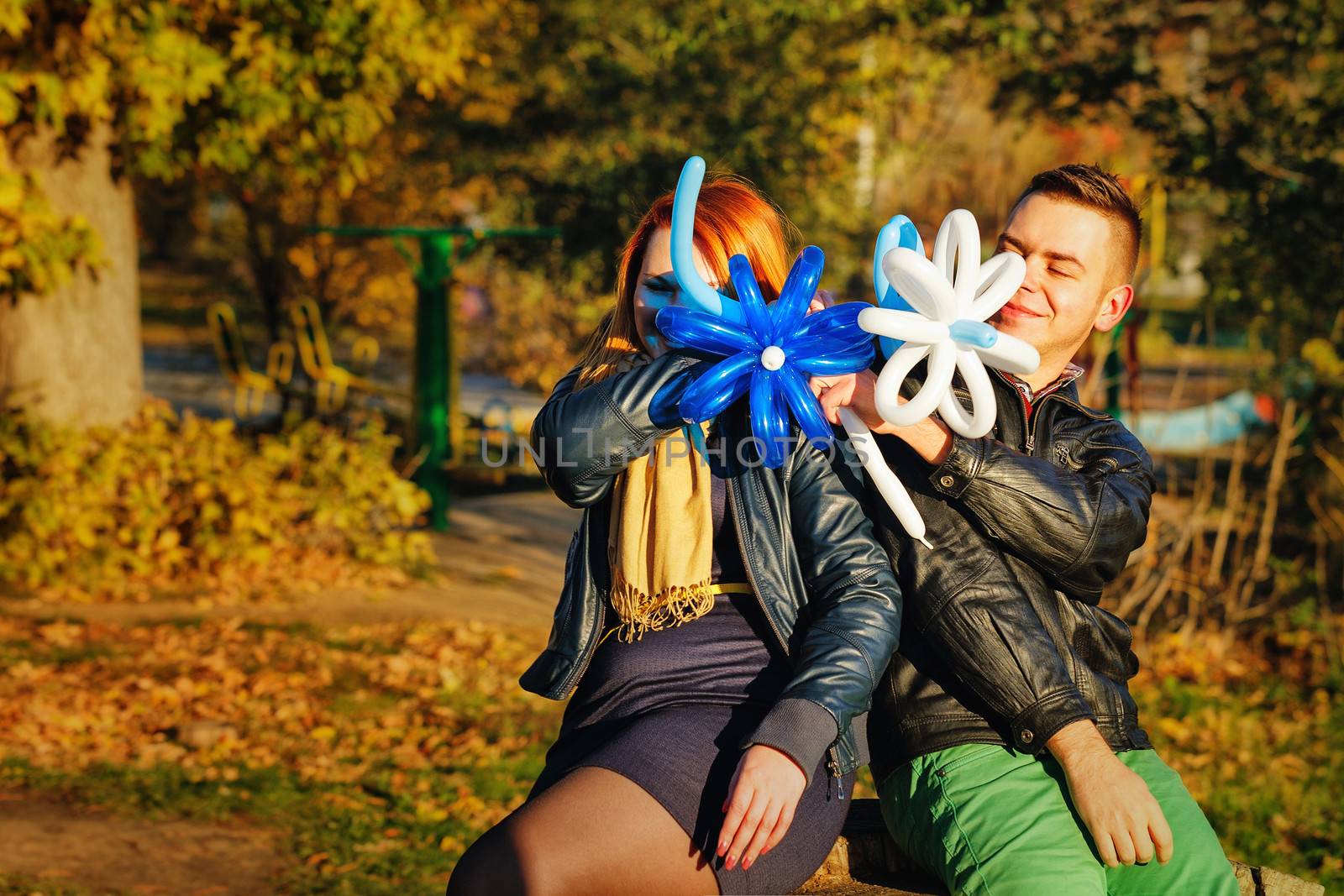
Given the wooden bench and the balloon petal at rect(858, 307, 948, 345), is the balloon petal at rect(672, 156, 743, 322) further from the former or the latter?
the wooden bench

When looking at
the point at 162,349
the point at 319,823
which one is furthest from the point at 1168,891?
the point at 162,349

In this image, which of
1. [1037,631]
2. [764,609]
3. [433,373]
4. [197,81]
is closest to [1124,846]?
[1037,631]

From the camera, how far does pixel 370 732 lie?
5.06 meters

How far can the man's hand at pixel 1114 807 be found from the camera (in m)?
1.97

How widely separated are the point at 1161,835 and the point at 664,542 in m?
0.88

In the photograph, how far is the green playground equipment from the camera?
8344 millimetres

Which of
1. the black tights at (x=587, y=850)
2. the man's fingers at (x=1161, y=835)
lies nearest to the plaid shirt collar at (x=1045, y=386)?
the man's fingers at (x=1161, y=835)

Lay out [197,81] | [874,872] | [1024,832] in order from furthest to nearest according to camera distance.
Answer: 1. [197,81]
2. [874,872]
3. [1024,832]

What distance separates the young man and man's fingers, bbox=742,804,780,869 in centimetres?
33

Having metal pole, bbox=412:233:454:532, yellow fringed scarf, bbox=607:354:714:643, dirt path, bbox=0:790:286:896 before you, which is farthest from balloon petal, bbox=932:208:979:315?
metal pole, bbox=412:233:454:532

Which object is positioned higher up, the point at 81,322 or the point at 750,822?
the point at 81,322

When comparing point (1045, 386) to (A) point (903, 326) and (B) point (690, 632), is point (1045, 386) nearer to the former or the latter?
(A) point (903, 326)

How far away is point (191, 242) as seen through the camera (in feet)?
89.7

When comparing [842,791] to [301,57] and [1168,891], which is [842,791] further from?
[301,57]
